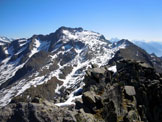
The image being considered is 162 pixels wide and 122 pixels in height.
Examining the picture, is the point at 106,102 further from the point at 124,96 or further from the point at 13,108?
the point at 13,108

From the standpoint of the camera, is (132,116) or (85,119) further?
(132,116)

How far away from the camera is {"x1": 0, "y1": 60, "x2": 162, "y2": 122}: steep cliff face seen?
17784 millimetres

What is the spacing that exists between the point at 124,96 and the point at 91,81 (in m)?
8.83

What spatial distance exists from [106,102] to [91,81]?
42.8 feet

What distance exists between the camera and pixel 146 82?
1766 inches

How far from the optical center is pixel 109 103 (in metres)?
29.7

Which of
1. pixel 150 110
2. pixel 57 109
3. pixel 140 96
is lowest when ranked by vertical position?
pixel 150 110

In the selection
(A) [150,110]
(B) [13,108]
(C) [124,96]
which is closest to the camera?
(B) [13,108]

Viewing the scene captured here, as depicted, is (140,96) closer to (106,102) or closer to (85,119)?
(106,102)

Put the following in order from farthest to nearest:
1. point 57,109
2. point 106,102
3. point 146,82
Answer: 1. point 146,82
2. point 106,102
3. point 57,109

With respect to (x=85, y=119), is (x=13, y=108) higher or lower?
higher

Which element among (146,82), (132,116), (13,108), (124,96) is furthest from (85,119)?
(146,82)

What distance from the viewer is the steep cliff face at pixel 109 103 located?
17784 mm

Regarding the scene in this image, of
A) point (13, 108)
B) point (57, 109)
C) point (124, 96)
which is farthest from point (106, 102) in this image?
point (13, 108)
